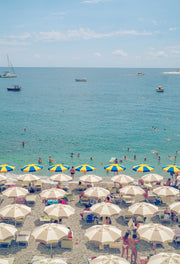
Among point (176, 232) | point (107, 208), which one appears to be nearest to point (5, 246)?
point (107, 208)

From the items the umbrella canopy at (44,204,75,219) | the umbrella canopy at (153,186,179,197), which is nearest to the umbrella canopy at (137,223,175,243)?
the umbrella canopy at (44,204,75,219)

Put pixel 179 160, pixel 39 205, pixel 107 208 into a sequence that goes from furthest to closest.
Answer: pixel 179 160 < pixel 39 205 < pixel 107 208

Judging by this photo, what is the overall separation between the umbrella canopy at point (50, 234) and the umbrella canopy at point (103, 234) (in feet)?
4.50

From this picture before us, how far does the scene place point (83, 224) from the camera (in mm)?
17516

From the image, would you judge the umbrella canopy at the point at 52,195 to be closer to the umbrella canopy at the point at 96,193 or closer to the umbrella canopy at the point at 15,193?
the umbrella canopy at the point at 15,193

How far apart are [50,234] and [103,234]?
2.74m

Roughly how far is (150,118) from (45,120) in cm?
2792

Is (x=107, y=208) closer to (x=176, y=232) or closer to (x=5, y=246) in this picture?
(x=176, y=232)

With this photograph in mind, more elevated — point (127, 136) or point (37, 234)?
point (127, 136)

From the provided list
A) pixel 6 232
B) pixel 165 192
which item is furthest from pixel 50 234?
pixel 165 192

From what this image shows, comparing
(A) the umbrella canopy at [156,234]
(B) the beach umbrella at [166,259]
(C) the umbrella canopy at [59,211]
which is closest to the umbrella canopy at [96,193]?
(C) the umbrella canopy at [59,211]

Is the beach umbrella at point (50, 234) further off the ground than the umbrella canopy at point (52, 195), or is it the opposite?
the umbrella canopy at point (52, 195)

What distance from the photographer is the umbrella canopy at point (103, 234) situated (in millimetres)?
13039

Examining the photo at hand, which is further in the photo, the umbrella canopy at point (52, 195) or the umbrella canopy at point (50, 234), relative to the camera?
the umbrella canopy at point (52, 195)
